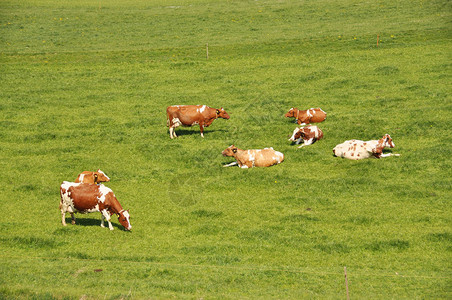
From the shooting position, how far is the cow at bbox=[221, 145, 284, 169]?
2408cm

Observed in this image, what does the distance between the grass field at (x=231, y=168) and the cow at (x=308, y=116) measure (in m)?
0.56

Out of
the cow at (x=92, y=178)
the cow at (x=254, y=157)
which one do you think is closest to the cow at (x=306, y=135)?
the cow at (x=254, y=157)

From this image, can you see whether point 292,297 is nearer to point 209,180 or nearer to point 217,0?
point 209,180

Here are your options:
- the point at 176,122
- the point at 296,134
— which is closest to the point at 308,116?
the point at 296,134

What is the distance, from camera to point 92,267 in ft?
51.7

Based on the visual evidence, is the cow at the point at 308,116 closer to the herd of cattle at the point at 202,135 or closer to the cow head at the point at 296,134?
the herd of cattle at the point at 202,135

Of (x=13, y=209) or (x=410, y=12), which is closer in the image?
(x=13, y=209)

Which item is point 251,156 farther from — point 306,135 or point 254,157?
point 306,135

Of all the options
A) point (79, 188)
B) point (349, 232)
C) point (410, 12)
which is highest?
point (410, 12)

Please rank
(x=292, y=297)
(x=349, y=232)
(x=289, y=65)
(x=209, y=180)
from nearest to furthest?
1. (x=292, y=297)
2. (x=349, y=232)
3. (x=209, y=180)
4. (x=289, y=65)

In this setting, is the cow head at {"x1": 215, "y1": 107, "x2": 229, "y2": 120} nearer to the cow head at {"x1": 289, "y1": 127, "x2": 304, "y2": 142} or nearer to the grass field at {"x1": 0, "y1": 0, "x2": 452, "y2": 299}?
the grass field at {"x1": 0, "y1": 0, "x2": 452, "y2": 299}

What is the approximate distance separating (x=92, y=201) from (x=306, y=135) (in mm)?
12010

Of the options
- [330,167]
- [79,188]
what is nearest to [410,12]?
[330,167]

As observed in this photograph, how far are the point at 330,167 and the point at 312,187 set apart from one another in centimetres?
242
